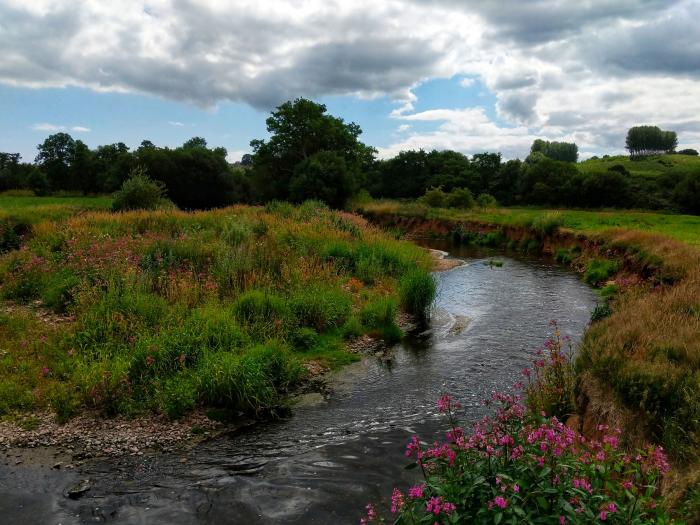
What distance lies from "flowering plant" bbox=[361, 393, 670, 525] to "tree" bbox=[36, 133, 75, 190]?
276ft

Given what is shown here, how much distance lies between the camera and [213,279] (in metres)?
14.7

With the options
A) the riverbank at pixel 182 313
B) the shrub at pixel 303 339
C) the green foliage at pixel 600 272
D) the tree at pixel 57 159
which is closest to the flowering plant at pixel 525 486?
the riverbank at pixel 182 313

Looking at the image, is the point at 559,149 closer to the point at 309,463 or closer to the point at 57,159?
the point at 57,159

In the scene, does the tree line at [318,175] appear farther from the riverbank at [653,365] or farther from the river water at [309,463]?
the river water at [309,463]

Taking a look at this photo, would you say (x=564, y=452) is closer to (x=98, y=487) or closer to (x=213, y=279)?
(x=98, y=487)

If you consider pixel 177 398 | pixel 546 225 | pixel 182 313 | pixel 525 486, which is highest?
pixel 546 225

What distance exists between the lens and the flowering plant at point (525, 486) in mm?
3314

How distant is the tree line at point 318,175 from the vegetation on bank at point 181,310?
123 ft

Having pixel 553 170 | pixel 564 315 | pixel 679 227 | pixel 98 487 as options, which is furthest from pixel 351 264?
pixel 553 170

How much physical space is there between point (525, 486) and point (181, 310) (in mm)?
10067

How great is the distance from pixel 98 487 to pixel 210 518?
6.11ft

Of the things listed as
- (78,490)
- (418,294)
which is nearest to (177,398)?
(78,490)

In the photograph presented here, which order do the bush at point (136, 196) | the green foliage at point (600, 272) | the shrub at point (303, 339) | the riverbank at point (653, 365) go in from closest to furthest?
the riverbank at point (653, 365)
the shrub at point (303, 339)
the green foliage at point (600, 272)
the bush at point (136, 196)

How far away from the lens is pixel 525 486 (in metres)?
3.48
